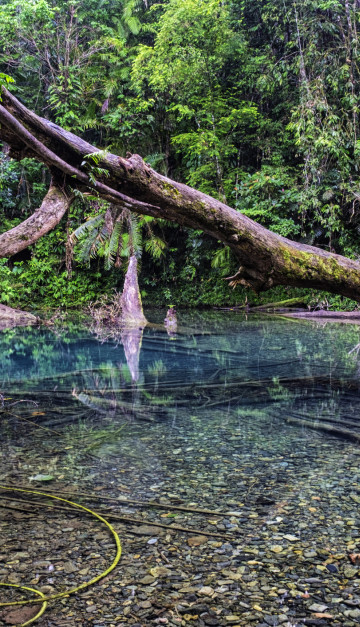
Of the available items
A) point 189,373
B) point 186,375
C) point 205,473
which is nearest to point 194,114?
point 189,373

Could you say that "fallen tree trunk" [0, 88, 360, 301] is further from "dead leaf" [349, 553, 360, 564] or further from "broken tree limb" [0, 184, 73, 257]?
"dead leaf" [349, 553, 360, 564]

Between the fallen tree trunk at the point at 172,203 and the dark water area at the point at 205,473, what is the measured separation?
1205mm

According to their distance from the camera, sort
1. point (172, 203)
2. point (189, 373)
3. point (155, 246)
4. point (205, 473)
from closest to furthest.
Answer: point (205, 473), point (172, 203), point (189, 373), point (155, 246)

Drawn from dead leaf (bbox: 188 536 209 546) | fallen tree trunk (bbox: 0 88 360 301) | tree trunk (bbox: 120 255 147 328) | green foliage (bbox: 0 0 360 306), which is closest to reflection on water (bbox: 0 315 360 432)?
fallen tree trunk (bbox: 0 88 360 301)

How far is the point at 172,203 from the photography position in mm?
4547

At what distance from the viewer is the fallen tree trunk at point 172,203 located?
3861 mm

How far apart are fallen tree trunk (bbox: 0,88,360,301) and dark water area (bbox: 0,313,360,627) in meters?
1.20

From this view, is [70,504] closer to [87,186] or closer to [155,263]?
[87,186]

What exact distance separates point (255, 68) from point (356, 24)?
316cm

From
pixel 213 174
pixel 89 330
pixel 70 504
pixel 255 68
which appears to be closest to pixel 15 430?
pixel 70 504

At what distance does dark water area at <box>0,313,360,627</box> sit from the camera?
5.97ft

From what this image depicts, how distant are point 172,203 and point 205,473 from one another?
2.49 metres

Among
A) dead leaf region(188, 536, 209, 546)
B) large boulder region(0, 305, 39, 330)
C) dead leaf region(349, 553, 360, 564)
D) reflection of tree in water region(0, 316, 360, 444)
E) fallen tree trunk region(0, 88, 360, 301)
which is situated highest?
fallen tree trunk region(0, 88, 360, 301)

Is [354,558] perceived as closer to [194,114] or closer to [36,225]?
[36,225]
